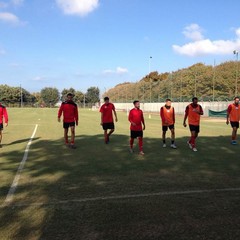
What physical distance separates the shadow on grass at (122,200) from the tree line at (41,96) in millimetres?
109692

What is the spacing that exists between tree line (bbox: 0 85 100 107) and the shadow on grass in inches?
4319

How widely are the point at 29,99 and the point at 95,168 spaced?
131736 mm

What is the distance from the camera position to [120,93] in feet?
331

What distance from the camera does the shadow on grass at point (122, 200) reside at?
4730mm

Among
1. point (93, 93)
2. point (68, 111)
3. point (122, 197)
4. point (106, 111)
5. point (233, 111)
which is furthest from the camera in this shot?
point (93, 93)

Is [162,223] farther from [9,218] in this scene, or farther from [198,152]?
[198,152]

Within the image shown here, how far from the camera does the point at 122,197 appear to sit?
20.7 feet

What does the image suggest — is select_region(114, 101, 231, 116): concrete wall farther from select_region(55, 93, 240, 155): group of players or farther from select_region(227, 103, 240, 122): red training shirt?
select_region(55, 93, 240, 155): group of players

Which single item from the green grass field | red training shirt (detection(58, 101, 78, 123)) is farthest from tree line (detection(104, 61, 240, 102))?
the green grass field

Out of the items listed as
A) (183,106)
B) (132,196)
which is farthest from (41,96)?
(132,196)

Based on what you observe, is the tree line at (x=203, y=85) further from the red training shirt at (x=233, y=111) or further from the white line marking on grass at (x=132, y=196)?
the white line marking on grass at (x=132, y=196)

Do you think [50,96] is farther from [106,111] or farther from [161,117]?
[161,117]

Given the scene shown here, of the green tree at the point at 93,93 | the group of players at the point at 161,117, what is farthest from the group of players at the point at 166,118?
the green tree at the point at 93,93

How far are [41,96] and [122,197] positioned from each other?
13886 centimetres
